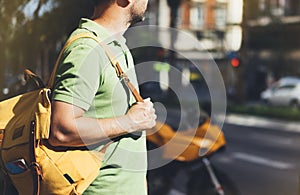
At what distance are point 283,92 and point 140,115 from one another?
1.33m

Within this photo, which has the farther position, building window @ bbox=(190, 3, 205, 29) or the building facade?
the building facade

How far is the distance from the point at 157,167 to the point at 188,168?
0.34 meters

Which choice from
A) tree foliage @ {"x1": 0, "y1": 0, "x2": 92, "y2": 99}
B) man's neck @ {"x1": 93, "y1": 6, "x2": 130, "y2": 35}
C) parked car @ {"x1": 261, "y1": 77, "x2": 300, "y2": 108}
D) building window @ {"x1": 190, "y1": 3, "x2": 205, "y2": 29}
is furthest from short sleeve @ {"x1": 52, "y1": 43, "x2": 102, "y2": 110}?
parked car @ {"x1": 261, "y1": 77, "x2": 300, "y2": 108}

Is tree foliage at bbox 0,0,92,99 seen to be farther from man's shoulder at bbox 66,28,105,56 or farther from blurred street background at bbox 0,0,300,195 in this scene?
man's shoulder at bbox 66,28,105,56

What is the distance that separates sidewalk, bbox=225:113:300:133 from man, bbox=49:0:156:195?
2.88ft

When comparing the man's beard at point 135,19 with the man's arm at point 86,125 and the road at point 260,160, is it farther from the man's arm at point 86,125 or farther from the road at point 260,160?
the road at point 260,160

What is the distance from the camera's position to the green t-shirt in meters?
1.92

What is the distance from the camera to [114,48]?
6.88 feet

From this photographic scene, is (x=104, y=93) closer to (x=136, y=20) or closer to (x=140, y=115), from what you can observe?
(x=140, y=115)

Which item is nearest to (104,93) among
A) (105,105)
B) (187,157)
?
(105,105)

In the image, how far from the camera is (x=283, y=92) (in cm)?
310

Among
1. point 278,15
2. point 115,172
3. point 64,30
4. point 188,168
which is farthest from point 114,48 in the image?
point 278,15

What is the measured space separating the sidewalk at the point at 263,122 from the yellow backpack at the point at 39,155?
3.41 feet

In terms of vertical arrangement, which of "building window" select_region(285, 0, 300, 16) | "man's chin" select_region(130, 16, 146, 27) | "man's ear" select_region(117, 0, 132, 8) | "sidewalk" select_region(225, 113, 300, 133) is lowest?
"sidewalk" select_region(225, 113, 300, 133)
